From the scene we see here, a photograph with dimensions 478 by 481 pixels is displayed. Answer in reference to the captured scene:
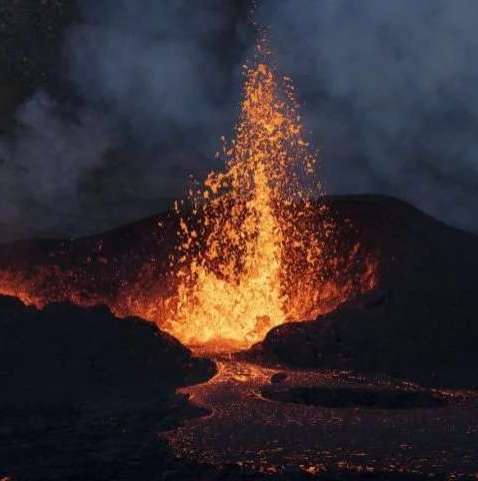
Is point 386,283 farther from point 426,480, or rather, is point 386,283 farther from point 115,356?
point 426,480

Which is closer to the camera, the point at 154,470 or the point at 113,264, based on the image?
the point at 154,470

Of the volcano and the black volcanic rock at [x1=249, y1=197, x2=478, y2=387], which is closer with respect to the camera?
the volcano

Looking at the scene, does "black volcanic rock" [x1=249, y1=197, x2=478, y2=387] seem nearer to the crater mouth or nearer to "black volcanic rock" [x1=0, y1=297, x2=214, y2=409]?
the crater mouth

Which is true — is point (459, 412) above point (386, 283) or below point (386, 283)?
below

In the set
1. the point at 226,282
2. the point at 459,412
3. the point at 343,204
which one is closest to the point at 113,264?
the point at 226,282

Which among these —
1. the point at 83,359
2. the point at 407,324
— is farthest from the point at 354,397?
the point at 407,324

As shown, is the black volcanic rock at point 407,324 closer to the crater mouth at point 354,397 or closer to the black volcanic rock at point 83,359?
the crater mouth at point 354,397
